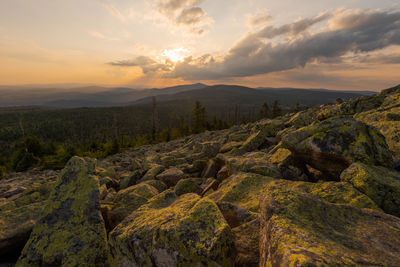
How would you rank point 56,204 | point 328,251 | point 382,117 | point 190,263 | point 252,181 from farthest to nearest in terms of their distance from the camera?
point 382,117
point 252,181
point 56,204
point 190,263
point 328,251

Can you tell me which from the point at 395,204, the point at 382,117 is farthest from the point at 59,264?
the point at 382,117

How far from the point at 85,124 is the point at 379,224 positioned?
199 meters

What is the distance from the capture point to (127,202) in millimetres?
6492

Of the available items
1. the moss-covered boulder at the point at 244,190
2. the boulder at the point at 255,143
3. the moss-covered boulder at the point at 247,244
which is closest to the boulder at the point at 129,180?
the moss-covered boulder at the point at 244,190

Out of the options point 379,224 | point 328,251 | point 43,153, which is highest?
point 328,251

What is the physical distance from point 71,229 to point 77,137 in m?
164

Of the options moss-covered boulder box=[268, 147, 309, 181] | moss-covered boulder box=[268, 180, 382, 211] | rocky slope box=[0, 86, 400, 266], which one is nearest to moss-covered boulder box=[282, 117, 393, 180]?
rocky slope box=[0, 86, 400, 266]

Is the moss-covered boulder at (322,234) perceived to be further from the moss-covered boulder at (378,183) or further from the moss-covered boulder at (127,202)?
the moss-covered boulder at (127,202)

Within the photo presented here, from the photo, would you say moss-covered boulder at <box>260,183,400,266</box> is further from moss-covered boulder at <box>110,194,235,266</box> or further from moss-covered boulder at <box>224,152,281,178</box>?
moss-covered boulder at <box>224,152,281,178</box>

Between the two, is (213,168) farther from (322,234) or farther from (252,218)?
(322,234)

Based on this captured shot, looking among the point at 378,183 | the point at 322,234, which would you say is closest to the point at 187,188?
the point at 322,234

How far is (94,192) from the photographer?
5297 mm

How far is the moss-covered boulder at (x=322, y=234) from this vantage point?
2.33 m

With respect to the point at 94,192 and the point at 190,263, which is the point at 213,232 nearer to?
the point at 190,263
